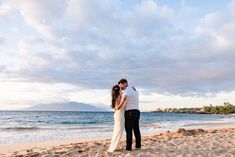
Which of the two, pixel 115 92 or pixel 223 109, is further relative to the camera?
pixel 223 109

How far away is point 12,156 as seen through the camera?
9852mm

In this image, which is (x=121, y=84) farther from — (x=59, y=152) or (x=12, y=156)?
(x=12, y=156)

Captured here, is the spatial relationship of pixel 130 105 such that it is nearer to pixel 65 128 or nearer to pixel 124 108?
pixel 124 108

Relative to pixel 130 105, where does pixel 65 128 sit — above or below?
below

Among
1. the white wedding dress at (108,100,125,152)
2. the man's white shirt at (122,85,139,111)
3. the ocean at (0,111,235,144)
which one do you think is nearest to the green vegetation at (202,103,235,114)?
the ocean at (0,111,235,144)

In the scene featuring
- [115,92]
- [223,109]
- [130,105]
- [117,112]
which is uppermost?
[223,109]

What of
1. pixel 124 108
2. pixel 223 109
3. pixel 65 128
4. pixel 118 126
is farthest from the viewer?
pixel 223 109

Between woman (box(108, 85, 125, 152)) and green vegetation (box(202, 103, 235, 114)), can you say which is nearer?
woman (box(108, 85, 125, 152))

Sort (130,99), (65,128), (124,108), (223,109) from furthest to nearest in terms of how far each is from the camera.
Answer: (223,109)
(65,128)
(124,108)
(130,99)

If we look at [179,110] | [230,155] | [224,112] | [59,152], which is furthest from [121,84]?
[179,110]

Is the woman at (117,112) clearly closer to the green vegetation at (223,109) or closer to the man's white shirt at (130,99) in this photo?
the man's white shirt at (130,99)

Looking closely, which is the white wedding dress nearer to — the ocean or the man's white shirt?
the man's white shirt

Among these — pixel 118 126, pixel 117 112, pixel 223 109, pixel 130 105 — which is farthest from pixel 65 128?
pixel 223 109

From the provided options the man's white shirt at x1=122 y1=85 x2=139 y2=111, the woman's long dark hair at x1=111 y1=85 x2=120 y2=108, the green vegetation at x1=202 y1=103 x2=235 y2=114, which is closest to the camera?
the man's white shirt at x1=122 y1=85 x2=139 y2=111
